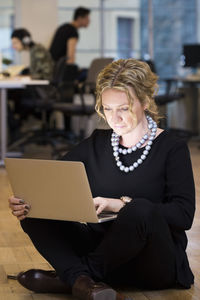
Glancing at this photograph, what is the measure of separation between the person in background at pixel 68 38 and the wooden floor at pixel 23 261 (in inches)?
149

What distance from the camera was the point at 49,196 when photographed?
1.98 metres

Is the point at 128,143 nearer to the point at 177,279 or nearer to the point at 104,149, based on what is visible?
the point at 104,149

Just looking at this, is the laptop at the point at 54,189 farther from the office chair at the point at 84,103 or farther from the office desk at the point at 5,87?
the office chair at the point at 84,103

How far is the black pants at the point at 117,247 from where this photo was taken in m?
1.93

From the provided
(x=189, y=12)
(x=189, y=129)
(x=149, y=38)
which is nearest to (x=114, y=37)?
(x=149, y=38)

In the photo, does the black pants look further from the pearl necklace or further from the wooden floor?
the pearl necklace

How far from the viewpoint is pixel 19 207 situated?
2029mm

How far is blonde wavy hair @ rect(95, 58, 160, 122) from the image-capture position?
6.59ft

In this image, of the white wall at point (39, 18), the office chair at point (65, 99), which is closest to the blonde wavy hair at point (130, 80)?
the office chair at point (65, 99)

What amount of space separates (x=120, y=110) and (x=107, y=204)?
0.29 metres

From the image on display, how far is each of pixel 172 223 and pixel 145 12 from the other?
864cm

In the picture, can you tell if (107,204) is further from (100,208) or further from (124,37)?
(124,37)

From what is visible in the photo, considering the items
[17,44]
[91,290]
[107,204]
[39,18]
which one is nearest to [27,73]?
[17,44]

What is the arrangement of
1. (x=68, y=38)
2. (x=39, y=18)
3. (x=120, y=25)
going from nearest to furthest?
(x=68, y=38) → (x=39, y=18) → (x=120, y=25)
